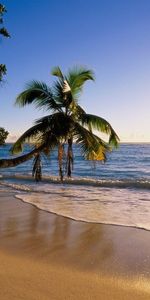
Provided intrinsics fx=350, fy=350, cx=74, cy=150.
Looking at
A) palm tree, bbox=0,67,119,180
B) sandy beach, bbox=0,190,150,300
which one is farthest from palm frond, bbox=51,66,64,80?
sandy beach, bbox=0,190,150,300

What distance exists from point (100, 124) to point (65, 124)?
143 cm

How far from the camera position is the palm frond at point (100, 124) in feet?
27.8

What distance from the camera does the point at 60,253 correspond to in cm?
654

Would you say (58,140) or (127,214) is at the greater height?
(58,140)

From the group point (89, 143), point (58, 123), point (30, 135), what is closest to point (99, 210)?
point (89, 143)

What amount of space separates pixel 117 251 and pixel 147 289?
6.12 feet

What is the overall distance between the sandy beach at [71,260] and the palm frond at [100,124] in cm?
231

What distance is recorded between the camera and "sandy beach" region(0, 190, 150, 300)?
4691 millimetres

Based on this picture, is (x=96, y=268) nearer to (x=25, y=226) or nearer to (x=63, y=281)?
(x=63, y=281)

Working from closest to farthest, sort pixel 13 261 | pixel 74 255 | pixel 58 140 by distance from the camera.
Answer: pixel 13 261, pixel 74 255, pixel 58 140

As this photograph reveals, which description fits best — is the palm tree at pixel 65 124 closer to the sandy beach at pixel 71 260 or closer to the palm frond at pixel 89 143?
the palm frond at pixel 89 143

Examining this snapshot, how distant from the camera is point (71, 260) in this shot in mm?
6113

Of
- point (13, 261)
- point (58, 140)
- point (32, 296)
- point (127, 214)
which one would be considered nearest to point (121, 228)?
point (127, 214)

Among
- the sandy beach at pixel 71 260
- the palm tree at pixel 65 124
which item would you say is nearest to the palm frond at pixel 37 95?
the palm tree at pixel 65 124
